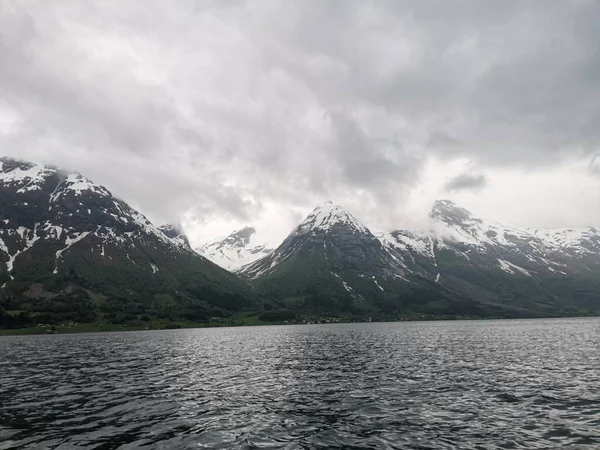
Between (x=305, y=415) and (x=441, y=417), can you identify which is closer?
(x=441, y=417)

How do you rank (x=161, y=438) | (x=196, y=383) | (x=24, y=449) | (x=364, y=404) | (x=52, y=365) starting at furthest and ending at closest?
(x=52, y=365) < (x=196, y=383) < (x=364, y=404) < (x=161, y=438) < (x=24, y=449)

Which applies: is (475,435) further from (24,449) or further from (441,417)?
(24,449)

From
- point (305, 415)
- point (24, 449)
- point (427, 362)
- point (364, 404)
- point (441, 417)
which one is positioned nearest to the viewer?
point (24, 449)

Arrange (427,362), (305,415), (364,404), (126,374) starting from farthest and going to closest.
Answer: (427,362), (126,374), (364,404), (305,415)

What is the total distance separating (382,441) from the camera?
3219cm

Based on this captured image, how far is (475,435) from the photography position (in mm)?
32969

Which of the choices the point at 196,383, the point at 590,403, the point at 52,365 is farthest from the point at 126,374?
the point at 590,403

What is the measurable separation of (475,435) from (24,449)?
32971 mm

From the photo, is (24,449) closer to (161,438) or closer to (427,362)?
(161,438)

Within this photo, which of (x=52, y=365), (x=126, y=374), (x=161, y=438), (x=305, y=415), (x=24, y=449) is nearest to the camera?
(x=24, y=449)

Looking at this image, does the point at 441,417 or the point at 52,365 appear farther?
the point at 52,365

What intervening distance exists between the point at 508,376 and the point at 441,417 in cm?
2827

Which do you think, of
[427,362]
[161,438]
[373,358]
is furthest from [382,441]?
[373,358]

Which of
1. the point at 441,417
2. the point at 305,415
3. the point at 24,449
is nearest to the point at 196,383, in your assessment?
the point at 305,415
